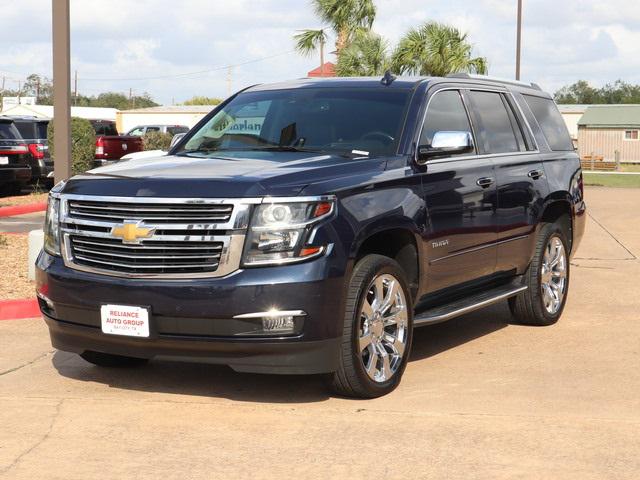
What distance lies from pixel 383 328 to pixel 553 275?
3.09 m

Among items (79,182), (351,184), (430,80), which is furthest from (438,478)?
(430,80)

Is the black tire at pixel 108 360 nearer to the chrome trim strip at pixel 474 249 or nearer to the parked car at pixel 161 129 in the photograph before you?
the chrome trim strip at pixel 474 249

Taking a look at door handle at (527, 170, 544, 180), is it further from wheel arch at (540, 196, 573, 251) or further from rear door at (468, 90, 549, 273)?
wheel arch at (540, 196, 573, 251)

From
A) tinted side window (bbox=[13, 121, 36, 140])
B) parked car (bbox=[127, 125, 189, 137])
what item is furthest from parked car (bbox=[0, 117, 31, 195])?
parked car (bbox=[127, 125, 189, 137])

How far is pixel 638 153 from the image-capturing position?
69.2m

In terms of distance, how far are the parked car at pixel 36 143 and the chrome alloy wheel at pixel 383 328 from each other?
676 inches

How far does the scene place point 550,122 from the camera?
30.7 ft

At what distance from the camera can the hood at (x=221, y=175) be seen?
5.82 m


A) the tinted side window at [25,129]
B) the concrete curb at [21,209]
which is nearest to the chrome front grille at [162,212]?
the concrete curb at [21,209]

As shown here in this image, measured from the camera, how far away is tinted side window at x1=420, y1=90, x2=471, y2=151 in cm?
725

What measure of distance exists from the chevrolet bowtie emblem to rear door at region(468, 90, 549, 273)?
296 centimetres

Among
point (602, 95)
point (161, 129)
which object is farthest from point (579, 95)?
point (161, 129)

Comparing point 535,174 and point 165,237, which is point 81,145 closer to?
point 535,174

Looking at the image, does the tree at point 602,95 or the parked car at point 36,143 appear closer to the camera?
the parked car at point 36,143
